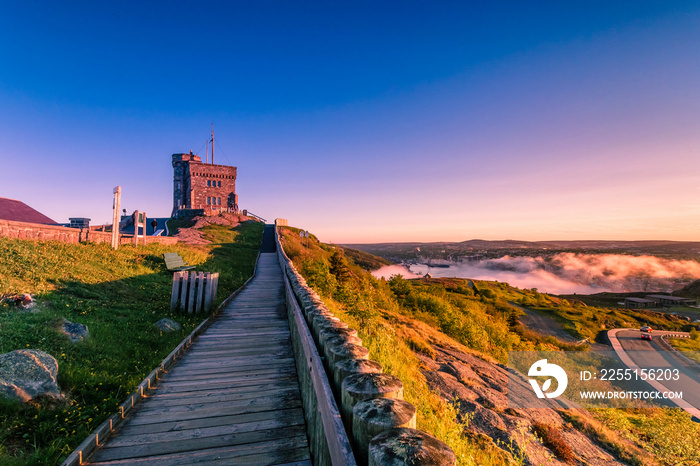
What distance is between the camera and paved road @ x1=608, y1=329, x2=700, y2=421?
31453 mm

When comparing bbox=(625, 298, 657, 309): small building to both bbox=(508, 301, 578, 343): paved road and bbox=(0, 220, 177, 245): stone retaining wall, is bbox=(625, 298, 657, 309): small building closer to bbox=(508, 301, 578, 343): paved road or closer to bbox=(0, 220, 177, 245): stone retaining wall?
bbox=(508, 301, 578, 343): paved road

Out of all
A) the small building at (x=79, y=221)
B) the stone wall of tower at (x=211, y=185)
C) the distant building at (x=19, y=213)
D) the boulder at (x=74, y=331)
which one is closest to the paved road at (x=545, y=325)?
the stone wall of tower at (x=211, y=185)

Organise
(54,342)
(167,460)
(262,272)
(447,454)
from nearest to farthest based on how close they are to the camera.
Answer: (447,454)
(167,460)
(54,342)
(262,272)

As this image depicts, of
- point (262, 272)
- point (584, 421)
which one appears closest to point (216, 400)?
point (584, 421)

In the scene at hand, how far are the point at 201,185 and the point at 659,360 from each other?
81.4 meters

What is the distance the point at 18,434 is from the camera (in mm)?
3090

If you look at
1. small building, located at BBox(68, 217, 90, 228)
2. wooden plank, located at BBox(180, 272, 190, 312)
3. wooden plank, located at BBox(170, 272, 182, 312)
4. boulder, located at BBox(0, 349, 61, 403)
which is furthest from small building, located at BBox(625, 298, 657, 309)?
small building, located at BBox(68, 217, 90, 228)

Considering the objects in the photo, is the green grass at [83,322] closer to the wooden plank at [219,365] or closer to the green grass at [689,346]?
the wooden plank at [219,365]

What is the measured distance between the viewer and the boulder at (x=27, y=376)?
345 cm

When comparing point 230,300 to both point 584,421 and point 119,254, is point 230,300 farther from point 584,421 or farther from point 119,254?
point 584,421

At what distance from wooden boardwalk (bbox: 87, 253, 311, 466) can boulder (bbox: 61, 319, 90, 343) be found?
1888 millimetres

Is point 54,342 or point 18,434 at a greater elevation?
point 54,342

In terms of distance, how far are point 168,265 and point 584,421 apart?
698 inches

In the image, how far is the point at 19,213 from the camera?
23.6 m
